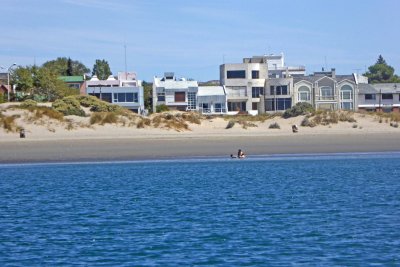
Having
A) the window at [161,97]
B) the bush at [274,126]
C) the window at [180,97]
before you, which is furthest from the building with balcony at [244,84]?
the bush at [274,126]

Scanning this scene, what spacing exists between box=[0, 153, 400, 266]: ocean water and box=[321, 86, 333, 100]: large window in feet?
163

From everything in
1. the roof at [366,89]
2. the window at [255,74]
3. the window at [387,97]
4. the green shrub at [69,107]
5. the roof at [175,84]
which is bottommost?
the green shrub at [69,107]

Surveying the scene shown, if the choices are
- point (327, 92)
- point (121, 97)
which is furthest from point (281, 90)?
point (121, 97)

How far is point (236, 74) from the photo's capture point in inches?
3526

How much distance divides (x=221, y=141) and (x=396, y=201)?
2147cm

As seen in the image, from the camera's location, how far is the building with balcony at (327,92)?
88250 millimetres

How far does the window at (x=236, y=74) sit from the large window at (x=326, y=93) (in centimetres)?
849

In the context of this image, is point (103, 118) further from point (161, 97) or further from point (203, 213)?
point (161, 97)

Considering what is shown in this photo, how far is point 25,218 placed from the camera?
76.4ft

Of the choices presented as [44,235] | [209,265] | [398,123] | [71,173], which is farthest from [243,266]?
[398,123]

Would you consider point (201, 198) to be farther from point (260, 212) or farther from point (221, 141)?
point (221, 141)

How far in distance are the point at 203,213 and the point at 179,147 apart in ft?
67.4

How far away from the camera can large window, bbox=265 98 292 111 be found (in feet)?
287

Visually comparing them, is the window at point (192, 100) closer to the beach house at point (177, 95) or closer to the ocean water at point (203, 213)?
the beach house at point (177, 95)
